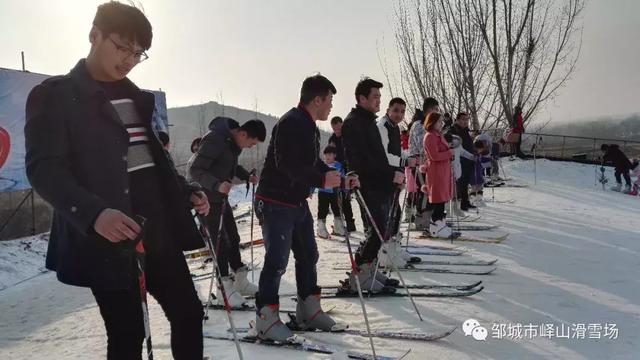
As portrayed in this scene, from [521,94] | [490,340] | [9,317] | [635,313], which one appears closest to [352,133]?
[490,340]

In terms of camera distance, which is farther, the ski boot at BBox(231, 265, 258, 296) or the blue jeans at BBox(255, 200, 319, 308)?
the ski boot at BBox(231, 265, 258, 296)

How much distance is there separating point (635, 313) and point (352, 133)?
281 cm

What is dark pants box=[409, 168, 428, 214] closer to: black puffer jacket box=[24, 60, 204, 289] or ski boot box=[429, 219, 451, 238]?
ski boot box=[429, 219, 451, 238]

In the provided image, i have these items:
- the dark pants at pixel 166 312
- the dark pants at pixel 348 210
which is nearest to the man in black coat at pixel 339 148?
the dark pants at pixel 348 210

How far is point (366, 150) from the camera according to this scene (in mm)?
4824

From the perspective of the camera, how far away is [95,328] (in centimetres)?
475

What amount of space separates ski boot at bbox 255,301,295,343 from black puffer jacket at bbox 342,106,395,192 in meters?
1.64

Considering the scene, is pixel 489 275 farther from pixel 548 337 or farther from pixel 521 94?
pixel 521 94

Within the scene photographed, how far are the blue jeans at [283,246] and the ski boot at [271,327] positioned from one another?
0.05m

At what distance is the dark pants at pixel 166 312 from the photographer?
2.06 meters

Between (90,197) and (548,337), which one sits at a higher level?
(90,197)

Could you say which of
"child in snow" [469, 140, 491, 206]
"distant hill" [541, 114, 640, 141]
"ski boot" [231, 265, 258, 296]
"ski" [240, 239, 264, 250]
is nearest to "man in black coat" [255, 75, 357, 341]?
"ski boot" [231, 265, 258, 296]

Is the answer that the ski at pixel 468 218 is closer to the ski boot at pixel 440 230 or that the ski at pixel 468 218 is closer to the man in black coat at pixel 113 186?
the ski boot at pixel 440 230

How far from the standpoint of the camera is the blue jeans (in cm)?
370
